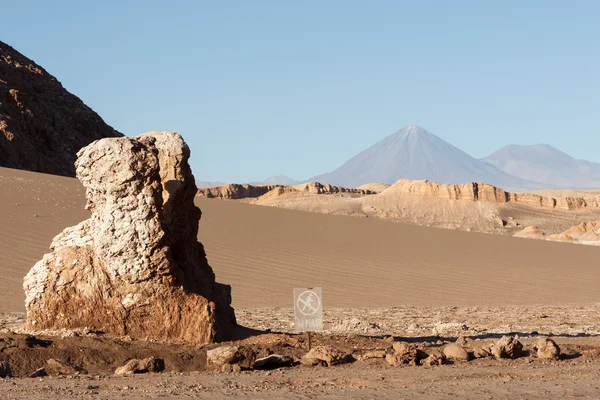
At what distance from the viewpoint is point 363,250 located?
23594mm

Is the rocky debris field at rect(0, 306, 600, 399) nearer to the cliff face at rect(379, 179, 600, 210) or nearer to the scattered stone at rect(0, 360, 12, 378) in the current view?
the scattered stone at rect(0, 360, 12, 378)

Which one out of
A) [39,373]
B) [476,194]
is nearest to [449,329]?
[39,373]

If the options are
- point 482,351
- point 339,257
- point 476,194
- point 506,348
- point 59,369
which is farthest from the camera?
point 476,194

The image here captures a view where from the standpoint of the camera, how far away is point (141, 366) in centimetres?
750

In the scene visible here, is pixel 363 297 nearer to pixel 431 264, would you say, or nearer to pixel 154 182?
pixel 431 264

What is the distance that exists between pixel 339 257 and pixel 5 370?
1506 cm

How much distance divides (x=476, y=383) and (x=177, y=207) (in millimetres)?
3868

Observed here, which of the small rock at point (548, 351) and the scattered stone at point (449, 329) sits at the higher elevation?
the small rock at point (548, 351)

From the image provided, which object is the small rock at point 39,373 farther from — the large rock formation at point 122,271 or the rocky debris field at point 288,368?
the large rock formation at point 122,271

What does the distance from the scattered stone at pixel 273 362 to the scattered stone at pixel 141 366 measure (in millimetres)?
849

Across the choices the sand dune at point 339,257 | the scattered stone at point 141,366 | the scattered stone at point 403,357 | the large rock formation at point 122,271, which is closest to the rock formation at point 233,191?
the sand dune at point 339,257

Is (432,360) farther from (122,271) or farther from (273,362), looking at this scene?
(122,271)

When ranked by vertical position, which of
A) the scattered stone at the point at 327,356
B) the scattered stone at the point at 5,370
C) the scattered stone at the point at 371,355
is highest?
the scattered stone at the point at 5,370

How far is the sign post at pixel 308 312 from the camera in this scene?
26.9 ft
